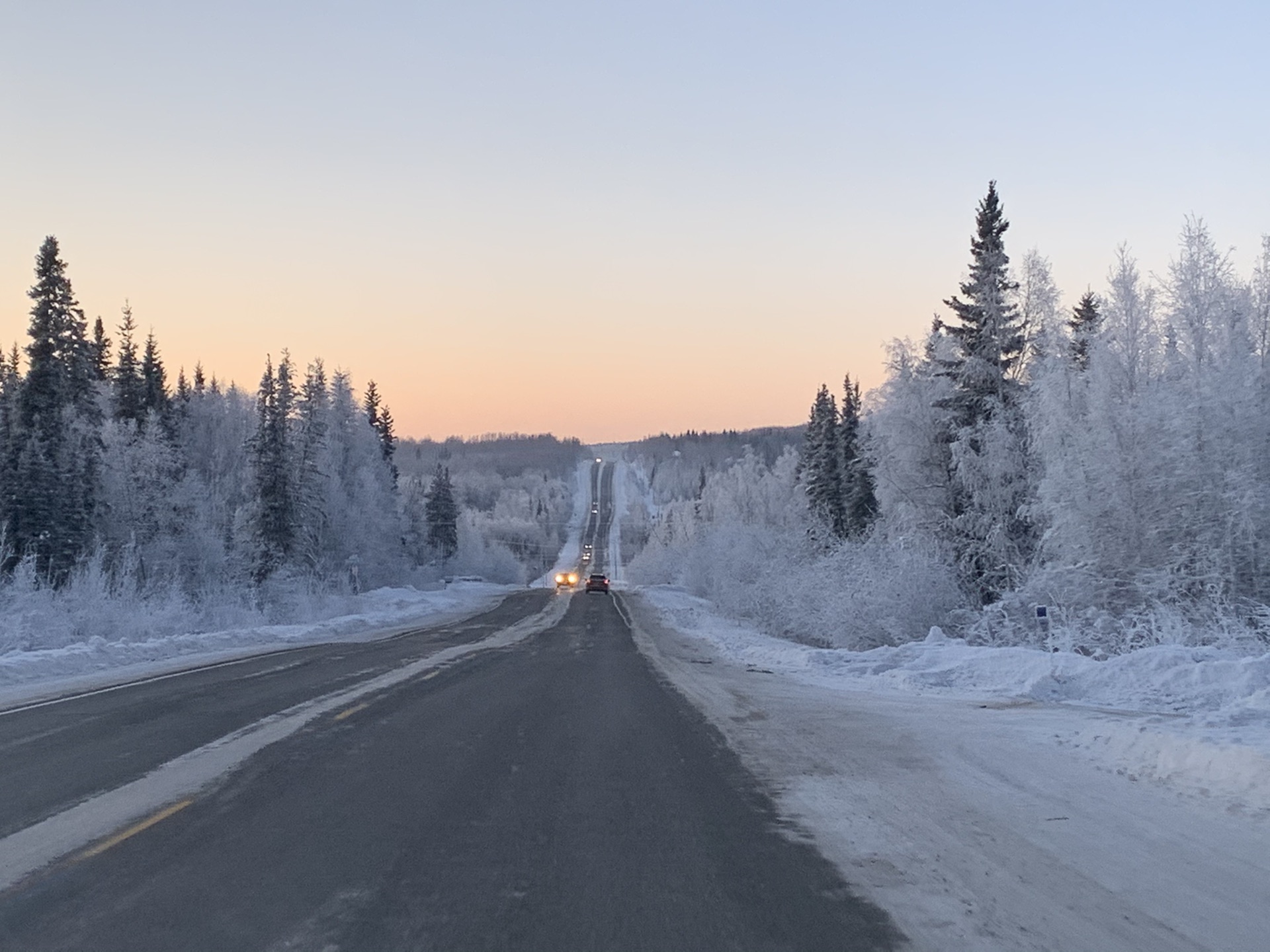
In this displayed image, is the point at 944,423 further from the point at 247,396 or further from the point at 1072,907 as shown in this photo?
the point at 247,396

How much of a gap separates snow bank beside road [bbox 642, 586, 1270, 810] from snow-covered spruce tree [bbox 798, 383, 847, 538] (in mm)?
39100

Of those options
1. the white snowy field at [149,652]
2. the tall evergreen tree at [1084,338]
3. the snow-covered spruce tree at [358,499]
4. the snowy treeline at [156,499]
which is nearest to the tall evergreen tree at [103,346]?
the snowy treeline at [156,499]

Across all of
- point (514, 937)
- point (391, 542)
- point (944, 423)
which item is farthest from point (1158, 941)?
point (391, 542)

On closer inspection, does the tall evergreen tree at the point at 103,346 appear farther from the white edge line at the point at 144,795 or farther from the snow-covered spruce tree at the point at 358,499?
the white edge line at the point at 144,795

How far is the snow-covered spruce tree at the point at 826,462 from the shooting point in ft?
202

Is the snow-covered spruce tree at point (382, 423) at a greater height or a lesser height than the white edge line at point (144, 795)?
greater

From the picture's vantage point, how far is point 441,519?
9250cm

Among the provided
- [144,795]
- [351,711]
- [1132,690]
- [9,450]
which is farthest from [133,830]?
[9,450]

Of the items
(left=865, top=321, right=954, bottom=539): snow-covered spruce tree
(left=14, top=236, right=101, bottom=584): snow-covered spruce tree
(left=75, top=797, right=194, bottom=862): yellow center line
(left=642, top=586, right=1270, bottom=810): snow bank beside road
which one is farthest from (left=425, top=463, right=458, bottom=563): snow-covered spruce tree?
(left=75, top=797, right=194, bottom=862): yellow center line

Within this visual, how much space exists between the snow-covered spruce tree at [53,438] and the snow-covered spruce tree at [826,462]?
39.7 metres

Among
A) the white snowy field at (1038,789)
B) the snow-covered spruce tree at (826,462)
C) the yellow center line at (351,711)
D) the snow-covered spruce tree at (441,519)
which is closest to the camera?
the white snowy field at (1038,789)

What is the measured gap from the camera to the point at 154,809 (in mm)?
7051

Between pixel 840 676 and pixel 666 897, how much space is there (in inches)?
514

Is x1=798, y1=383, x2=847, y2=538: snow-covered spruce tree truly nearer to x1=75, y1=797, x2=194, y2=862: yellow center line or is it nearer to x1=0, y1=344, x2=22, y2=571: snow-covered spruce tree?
x1=0, y1=344, x2=22, y2=571: snow-covered spruce tree
